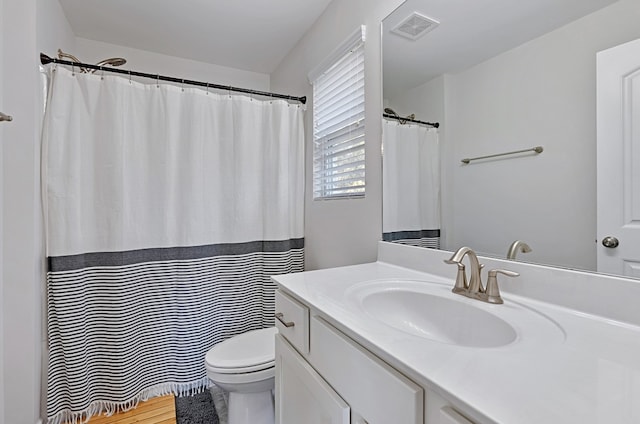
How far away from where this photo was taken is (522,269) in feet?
2.95

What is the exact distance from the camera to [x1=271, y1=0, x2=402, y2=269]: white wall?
1475 millimetres

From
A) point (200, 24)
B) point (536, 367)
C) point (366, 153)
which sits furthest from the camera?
point (200, 24)

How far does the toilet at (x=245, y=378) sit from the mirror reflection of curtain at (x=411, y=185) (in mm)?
850

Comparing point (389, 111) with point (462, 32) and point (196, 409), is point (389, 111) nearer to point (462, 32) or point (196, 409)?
point (462, 32)

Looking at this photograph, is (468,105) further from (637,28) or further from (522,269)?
(522,269)

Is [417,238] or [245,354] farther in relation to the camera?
[245,354]

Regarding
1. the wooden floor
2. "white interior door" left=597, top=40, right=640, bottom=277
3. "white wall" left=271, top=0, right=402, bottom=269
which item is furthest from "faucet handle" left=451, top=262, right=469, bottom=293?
the wooden floor

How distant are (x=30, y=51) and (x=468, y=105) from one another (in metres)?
1.96

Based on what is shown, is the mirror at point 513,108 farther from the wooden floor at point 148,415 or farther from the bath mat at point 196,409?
the wooden floor at point 148,415

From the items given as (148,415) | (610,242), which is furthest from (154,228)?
(610,242)

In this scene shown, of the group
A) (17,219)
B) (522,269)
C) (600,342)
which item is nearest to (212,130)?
(17,219)

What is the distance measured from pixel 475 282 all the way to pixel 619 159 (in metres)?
0.48

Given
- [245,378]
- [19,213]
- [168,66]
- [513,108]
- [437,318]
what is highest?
[168,66]

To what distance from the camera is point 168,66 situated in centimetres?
248
